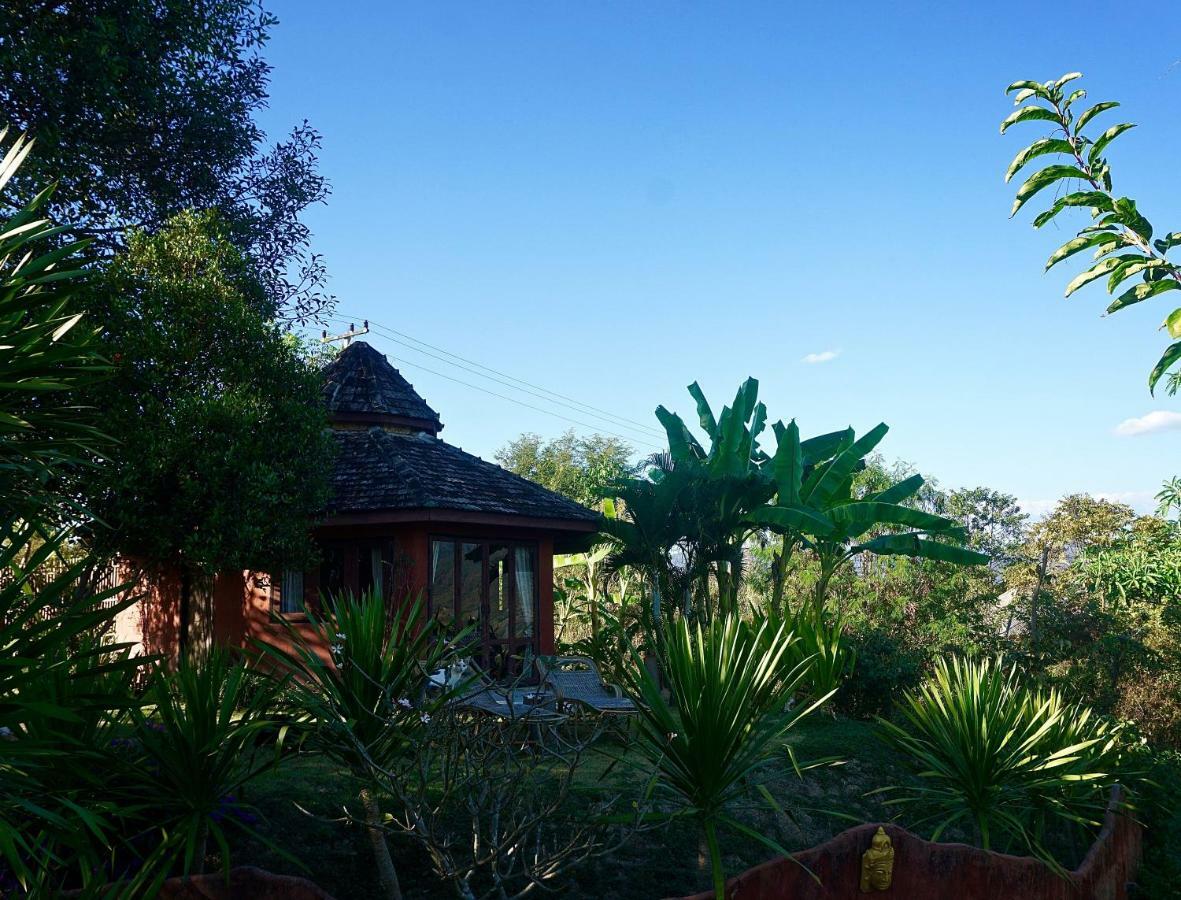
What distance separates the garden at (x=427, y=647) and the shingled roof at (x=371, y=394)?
2.10 metres

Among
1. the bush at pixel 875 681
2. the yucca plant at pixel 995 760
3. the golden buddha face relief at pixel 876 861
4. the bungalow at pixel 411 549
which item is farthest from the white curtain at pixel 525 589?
the golden buddha face relief at pixel 876 861

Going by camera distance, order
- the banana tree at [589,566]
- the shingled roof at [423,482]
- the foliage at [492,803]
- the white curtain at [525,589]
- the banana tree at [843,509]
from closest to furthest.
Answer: the foliage at [492,803] < the shingled roof at [423,482] < the banana tree at [843,509] < the white curtain at [525,589] < the banana tree at [589,566]

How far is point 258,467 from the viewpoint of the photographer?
509 inches

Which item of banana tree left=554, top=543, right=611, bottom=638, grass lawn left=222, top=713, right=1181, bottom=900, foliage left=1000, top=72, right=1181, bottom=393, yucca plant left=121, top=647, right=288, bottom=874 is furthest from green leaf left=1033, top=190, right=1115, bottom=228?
banana tree left=554, top=543, right=611, bottom=638

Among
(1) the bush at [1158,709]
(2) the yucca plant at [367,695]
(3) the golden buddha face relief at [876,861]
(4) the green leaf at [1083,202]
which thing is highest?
(4) the green leaf at [1083,202]

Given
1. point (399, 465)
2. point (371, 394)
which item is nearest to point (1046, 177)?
point (399, 465)

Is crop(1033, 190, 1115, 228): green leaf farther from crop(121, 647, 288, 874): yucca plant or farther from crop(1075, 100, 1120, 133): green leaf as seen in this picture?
crop(121, 647, 288, 874): yucca plant

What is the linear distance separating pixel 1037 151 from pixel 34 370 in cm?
591

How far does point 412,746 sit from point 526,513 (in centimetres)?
1009

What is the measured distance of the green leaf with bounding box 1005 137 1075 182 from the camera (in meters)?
6.51

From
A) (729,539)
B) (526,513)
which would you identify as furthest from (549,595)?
(729,539)

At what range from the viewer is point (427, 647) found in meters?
7.30

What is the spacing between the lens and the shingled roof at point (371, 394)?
1795cm

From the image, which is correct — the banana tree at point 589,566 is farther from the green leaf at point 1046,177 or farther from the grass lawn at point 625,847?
the green leaf at point 1046,177
